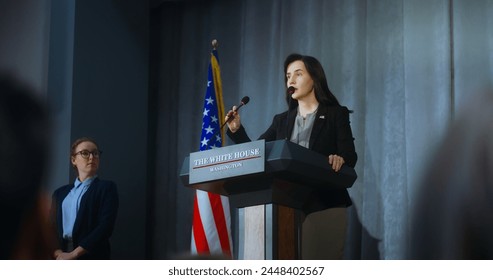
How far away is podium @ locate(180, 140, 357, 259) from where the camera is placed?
368cm

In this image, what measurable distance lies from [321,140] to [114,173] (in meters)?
2.02

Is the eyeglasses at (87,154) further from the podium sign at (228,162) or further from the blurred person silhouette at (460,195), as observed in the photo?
the blurred person silhouette at (460,195)

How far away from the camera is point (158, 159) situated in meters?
6.45

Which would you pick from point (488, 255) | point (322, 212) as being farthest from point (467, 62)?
point (322, 212)

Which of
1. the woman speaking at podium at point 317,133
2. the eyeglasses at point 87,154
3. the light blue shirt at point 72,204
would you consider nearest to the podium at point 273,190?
the woman speaking at podium at point 317,133

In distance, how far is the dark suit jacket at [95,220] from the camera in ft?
16.7

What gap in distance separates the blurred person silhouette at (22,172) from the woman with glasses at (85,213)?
31 centimetres

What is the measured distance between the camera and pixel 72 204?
5266 millimetres

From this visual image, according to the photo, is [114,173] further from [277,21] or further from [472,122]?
[472,122]

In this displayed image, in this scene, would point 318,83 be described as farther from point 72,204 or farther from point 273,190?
point 72,204

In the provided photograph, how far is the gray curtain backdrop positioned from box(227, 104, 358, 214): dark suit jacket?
89cm

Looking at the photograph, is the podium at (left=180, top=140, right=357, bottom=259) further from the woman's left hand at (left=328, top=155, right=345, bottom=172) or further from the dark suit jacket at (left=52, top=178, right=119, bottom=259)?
the dark suit jacket at (left=52, top=178, right=119, bottom=259)

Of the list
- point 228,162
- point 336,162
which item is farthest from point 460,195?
point 228,162
